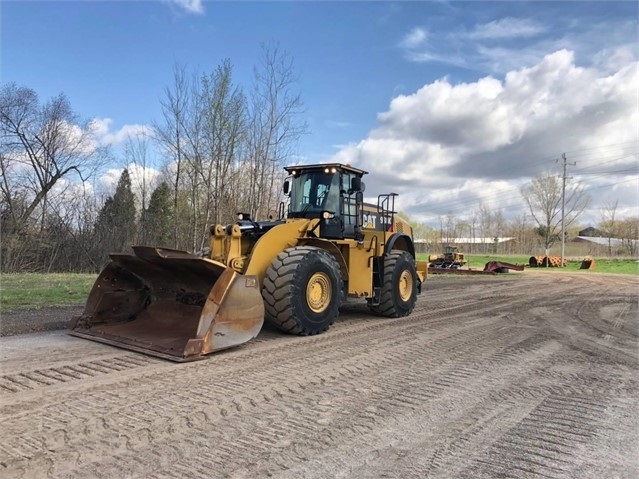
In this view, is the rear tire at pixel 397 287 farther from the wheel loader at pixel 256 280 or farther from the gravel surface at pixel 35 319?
the gravel surface at pixel 35 319

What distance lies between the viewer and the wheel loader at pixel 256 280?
18.8ft

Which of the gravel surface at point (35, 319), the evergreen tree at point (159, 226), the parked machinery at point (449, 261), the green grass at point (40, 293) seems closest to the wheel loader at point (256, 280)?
the gravel surface at point (35, 319)

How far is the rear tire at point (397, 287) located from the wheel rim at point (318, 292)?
210 cm

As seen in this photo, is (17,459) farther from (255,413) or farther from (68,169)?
(68,169)

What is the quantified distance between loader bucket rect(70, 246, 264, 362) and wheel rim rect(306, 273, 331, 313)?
108cm

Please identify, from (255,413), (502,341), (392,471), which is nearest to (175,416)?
(255,413)

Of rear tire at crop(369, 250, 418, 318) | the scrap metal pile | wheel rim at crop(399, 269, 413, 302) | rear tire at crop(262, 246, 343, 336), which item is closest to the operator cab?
rear tire at crop(369, 250, 418, 318)

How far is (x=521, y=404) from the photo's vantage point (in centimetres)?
434

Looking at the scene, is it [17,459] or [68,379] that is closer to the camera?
[17,459]

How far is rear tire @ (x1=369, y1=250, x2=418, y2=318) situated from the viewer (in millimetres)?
8992

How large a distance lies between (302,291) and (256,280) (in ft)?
2.87

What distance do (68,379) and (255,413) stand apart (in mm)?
1956

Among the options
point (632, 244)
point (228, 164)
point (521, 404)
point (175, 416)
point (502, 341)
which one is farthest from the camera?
point (632, 244)

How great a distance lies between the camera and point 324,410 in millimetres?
4055
